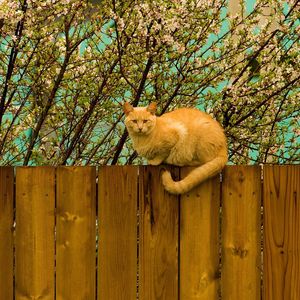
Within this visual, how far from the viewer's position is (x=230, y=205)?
9.64 feet

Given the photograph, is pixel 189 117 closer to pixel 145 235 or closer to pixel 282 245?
pixel 145 235

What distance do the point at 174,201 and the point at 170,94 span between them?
9.62 ft

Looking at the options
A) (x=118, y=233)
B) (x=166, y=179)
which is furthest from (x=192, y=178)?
(x=118, y=233)

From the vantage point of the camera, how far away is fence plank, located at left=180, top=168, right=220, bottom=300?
294 cm

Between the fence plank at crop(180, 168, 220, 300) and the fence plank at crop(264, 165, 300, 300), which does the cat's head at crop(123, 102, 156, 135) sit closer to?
the fence plank at crop(180, 168, 220, 300)

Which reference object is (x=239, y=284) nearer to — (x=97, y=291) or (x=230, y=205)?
(x=230, y=205)

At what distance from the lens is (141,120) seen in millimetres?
3576

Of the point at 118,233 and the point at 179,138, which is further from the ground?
the point at 179,138

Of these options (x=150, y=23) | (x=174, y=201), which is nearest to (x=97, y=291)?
(x=174, y=201)

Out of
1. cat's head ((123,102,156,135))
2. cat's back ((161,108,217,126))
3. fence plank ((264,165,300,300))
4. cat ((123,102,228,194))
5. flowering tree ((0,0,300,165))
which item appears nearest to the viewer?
fence plank ((264,165,300,300))

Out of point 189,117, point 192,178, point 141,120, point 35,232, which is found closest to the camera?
point 192,178

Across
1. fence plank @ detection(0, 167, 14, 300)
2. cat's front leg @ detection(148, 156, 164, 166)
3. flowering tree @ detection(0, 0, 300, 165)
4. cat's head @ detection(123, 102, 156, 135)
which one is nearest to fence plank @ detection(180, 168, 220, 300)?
cat's front leg @ detection(148, 156, 164, 166)

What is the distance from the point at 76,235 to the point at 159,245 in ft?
1.40

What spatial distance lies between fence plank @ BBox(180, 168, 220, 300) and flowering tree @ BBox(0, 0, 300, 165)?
2.36 meters
